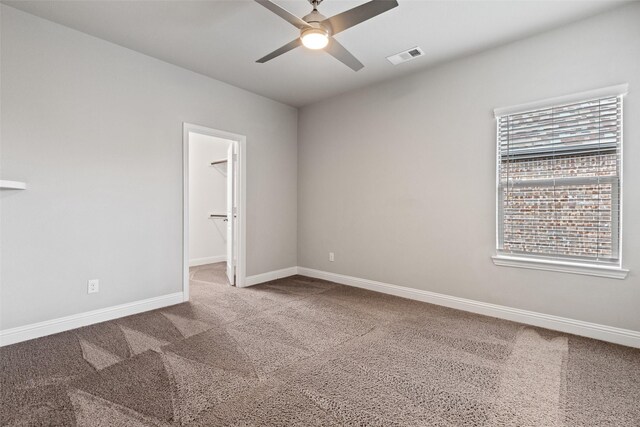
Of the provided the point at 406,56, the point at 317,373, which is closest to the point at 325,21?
the point at 406,56

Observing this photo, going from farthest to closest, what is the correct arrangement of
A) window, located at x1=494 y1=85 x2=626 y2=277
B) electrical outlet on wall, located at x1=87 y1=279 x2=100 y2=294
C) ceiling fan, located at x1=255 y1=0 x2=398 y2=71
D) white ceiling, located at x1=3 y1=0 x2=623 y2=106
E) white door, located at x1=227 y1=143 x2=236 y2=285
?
white door, located at x1=227 y1=143 x2=236 y2=285 → electrical outlet on wall, located at x1=87 y1=279 x2=100 y2=294 → window, located at x1=494 y1=85 x2=626 y2=277 → white ceiling, located at x1=3 y1=0 x2=623 y2=106 → ceiling fan, located at x1=255 y1=0 x2=398 y2=71

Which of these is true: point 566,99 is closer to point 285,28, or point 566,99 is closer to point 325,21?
point 325,21

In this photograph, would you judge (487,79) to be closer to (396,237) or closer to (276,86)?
(396,237)

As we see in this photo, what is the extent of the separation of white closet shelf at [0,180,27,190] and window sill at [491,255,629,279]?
14.2 ft

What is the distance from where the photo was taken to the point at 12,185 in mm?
2396

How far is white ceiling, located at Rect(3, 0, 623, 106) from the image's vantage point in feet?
8.34

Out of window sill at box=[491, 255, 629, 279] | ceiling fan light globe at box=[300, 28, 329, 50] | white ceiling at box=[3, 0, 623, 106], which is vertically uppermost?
white ceiling at box=[3, 0, 623, 106]

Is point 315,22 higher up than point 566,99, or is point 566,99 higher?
point 315,22

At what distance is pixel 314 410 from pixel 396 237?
259 centimetres

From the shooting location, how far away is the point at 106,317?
3096 mm

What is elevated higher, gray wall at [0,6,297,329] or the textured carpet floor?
gray wall at [0,6,297,329]

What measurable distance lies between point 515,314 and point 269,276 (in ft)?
10.5

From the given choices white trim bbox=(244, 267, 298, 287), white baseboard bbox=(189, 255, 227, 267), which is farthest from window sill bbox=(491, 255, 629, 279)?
white baseboard bbox=(189, 255, 227, 267)

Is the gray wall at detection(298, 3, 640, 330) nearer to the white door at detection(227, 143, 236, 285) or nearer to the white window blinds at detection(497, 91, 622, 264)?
the white window blinds at detection(497, 91, 622, 264)
